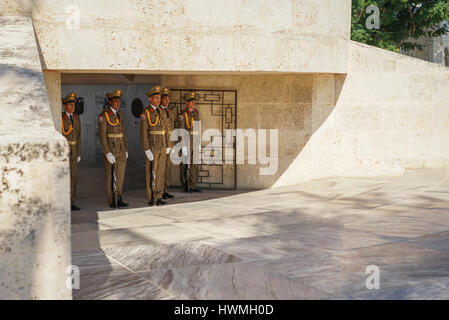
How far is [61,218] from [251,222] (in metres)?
3.67

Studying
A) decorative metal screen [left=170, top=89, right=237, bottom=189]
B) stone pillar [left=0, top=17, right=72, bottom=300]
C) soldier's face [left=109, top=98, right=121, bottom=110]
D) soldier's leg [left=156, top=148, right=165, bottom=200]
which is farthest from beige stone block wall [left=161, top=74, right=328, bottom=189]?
stone pillar [left=0, top=17, right=72, bottom=300]

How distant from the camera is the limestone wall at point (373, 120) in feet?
34.9

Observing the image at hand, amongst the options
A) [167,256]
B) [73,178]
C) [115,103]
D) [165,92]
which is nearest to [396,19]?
[165,92]

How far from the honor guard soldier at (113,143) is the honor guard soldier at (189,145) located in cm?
147

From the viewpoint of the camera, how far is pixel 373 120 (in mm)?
10781

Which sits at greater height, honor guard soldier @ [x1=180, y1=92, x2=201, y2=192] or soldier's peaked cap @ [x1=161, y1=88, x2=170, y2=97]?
soldier's peaked cap @ [x1=161, y1=88, x2=170, y2=97]

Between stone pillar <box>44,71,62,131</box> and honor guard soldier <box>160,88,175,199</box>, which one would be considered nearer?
stone pillar <box>44,71,62,131</box>

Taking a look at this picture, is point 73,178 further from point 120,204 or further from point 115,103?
point 115,103

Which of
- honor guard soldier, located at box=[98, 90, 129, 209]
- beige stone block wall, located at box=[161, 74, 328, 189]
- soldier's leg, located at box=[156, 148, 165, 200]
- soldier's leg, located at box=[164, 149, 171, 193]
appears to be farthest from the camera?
soldier's leg, located at box=[164, 149, 171, 193]

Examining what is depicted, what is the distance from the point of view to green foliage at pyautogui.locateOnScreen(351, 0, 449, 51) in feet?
57.4

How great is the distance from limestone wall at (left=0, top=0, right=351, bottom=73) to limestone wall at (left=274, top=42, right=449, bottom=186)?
1553mm

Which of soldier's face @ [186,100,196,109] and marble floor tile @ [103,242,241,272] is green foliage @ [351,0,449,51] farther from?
marble floor tile @ [103,242,241,272]
